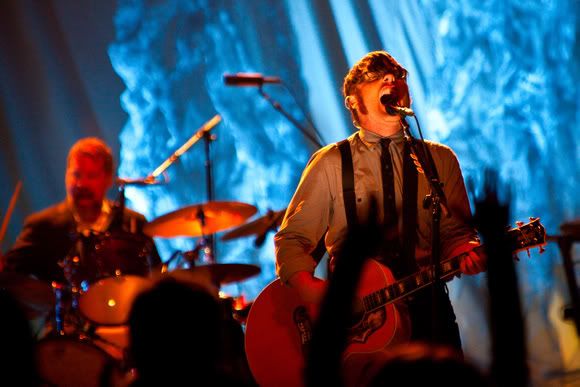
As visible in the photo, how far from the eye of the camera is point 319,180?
4.20m

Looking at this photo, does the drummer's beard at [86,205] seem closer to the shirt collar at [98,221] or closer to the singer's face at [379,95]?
the shirt collar at [98,221]

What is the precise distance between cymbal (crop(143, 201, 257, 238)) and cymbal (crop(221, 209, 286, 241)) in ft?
0.41

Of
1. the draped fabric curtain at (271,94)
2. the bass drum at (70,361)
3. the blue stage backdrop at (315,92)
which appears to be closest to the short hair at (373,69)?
the bass drum at (70,361)

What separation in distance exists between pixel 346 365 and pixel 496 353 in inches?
93.7

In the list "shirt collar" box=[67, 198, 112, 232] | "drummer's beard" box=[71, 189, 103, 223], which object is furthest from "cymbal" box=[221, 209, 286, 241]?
"drummer's beard" box=[71, 189, 103, 223]

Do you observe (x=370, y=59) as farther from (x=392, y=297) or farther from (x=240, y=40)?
(x=240, y=40)

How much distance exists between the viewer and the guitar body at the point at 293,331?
12.4 feet

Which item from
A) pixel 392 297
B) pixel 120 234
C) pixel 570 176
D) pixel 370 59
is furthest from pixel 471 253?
pixel 570 176

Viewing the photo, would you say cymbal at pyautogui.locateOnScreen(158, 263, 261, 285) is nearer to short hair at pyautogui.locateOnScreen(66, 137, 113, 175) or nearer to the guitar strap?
the guitar strap

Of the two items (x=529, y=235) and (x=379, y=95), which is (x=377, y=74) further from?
(x=529, y=235)

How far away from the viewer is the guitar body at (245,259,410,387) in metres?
3.78

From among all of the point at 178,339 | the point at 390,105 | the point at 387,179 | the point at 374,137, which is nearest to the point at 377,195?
the point at 387,179

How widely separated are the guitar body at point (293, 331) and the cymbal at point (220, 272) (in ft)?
3.39

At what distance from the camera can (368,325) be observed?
3.83 metres
